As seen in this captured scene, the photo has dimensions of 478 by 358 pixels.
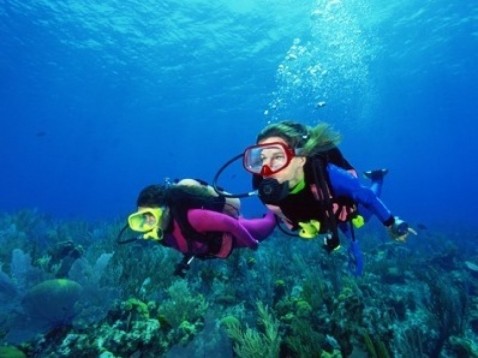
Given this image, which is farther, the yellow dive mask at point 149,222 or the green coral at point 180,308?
the green coral at point 180,308

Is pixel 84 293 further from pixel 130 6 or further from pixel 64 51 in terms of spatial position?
pixel 64 51

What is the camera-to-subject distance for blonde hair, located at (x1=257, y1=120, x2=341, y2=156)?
408 cm

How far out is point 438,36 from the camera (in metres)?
30.4

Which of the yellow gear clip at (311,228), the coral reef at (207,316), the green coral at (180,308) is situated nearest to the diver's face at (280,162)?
the yellow gear clip at (311,228)

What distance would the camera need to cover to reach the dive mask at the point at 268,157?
4008 millimetres

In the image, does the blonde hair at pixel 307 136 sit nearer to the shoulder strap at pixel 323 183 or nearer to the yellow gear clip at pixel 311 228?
the shoulder strap at pixel 323 183

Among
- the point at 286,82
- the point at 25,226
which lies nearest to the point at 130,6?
the point at 25,226

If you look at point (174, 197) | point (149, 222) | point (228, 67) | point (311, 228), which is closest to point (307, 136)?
point (311, 228)

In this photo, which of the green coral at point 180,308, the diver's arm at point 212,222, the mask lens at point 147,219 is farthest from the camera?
the green coral at point 180,308

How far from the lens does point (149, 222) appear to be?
4742 mm

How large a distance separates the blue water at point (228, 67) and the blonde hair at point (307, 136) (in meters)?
10.8

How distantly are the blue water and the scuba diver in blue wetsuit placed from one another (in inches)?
428

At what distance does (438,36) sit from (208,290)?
32.3m

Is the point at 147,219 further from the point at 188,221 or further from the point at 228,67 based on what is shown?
the point at 228,67
